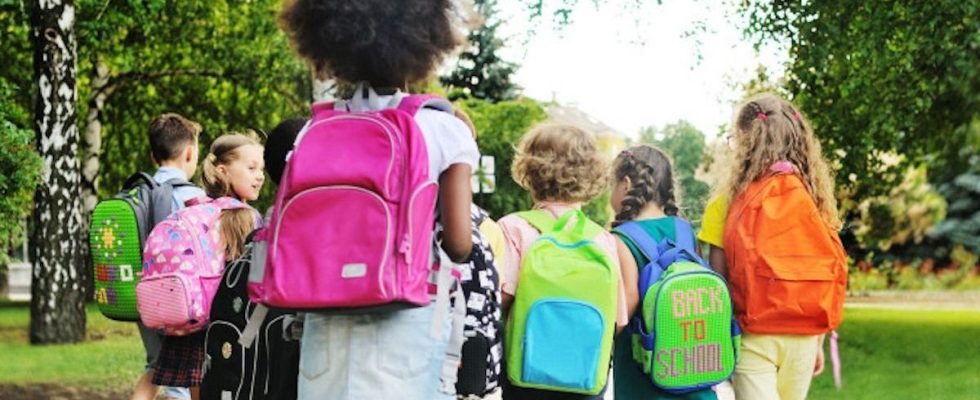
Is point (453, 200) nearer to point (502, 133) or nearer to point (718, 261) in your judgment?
point (718, 261)

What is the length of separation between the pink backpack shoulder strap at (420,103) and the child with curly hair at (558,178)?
147 centimetres

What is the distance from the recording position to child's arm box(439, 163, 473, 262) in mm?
3602

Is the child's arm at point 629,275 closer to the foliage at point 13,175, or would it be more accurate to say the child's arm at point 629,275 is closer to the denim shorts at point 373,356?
the denim shorts at point 373,356

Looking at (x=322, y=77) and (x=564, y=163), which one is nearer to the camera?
(x=322, y=77)

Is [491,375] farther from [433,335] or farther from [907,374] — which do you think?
[907,374]

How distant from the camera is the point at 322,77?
387cm

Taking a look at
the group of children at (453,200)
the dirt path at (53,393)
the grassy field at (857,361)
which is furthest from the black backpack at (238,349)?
the grassy field at (857,361)

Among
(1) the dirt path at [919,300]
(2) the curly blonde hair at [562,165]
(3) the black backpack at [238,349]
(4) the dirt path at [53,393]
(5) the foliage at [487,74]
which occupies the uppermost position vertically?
(5) the foliage at [487,74]

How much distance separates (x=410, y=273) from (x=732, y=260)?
2145 millimetres

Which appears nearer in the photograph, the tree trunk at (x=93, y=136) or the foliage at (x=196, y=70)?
the foliage at (x=196, y=70)

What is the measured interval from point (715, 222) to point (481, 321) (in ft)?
4.59

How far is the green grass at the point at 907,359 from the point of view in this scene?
503 inches

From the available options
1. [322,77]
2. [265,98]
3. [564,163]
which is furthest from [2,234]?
[265,98]

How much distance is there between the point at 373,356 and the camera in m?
3.51
